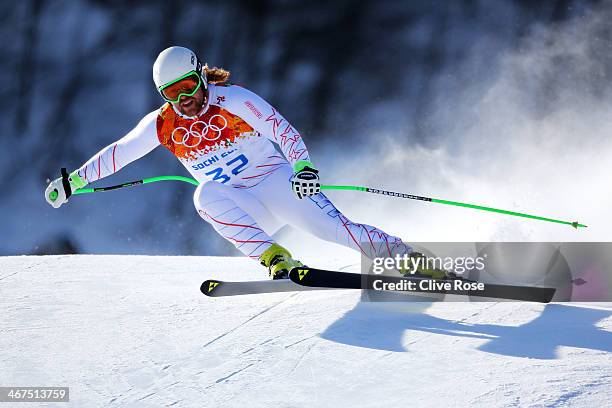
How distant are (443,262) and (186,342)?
5.49 ft

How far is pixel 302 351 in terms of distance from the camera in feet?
10.6

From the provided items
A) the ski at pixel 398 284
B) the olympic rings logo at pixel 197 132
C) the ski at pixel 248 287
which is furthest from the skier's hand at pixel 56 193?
the ski at pixel 398 284

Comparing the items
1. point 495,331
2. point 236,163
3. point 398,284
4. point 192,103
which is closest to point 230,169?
point 236,163

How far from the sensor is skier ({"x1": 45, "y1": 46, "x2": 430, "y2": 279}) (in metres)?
4.27

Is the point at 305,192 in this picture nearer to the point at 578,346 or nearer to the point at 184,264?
the point at 578,346

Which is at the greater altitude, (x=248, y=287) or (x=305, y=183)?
(x=305, y=183)

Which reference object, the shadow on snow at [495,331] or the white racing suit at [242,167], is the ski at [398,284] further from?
the white racing suit at [242,167]

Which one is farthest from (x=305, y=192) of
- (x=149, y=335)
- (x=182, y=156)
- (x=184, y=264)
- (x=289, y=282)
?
(x=184, y=264)

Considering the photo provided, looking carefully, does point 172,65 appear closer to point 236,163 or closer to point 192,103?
point 192,103

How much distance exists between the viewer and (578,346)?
9.92 ft

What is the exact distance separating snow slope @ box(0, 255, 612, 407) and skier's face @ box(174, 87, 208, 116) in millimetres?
1205

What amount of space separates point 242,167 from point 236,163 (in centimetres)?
5

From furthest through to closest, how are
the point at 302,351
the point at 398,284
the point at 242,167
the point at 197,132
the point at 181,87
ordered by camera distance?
the point at 242,167, the point at 197,132, the point at 181,87, the point at 398,284, the point at 302,351

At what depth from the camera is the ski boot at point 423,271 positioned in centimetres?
424
